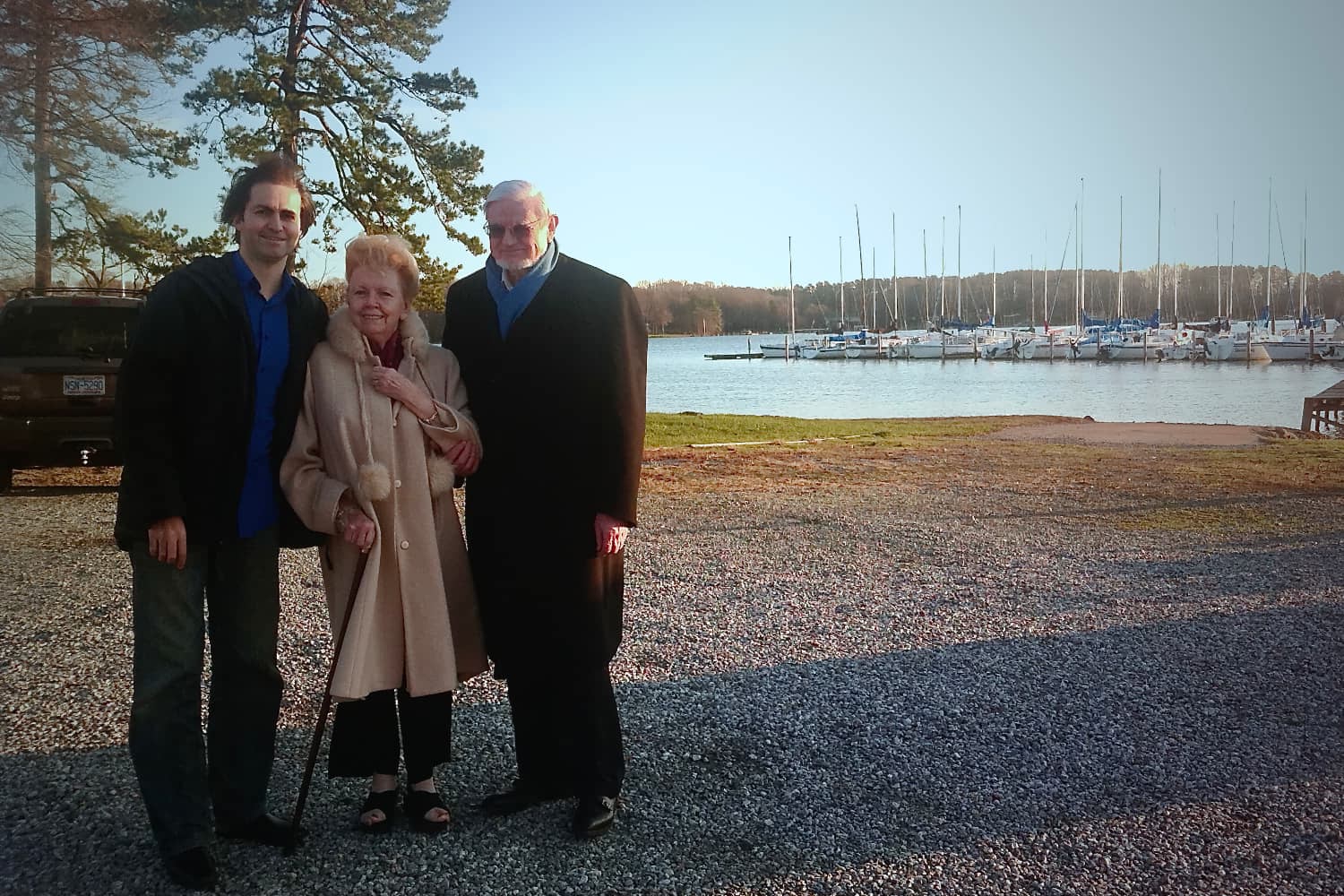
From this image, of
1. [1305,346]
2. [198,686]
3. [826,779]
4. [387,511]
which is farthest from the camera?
[1305,346]

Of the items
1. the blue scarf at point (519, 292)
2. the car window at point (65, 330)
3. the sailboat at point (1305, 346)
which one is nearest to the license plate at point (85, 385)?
the car window at point (65, 330)

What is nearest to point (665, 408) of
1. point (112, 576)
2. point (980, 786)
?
point (112, 576)

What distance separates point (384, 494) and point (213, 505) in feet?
1.51

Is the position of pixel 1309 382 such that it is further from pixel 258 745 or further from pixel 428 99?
pixel 258 745

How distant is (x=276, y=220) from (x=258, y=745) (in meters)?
1.57

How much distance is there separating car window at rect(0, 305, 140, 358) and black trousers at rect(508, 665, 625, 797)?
7.42 meters

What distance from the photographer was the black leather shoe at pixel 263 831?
310 centimetres

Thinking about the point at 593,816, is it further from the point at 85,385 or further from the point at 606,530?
the point at 85,385

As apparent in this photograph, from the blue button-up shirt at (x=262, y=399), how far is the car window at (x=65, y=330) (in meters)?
7.15

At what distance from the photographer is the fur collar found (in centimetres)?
303

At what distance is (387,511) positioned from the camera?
3100 mm

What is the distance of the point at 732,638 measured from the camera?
Answer: 5.33 metres

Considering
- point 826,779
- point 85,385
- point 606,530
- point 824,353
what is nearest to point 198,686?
point 606,530

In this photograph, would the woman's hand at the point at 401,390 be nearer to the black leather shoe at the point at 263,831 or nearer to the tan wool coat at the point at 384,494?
the tan wool coat at the point at 384,494
